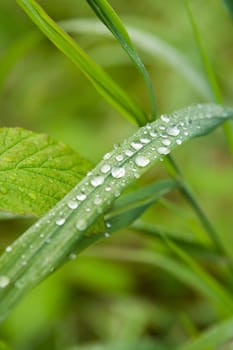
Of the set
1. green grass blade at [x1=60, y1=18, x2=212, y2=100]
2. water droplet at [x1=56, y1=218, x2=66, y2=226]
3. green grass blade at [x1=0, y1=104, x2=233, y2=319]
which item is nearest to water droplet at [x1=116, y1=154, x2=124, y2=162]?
green grass blade at [x1=0, y1=104, x2=233, y2=319]

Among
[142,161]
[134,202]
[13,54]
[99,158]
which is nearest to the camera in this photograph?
[142,161]

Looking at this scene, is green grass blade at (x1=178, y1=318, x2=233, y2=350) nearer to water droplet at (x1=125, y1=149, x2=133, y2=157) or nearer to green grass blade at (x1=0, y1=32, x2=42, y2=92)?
water droplet at (x1=125, y1=149, x2=133, y2=157)

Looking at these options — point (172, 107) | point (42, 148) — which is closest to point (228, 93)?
point (172, 107)

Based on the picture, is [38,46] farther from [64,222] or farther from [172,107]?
[64,222]

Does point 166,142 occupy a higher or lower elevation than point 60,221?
higher

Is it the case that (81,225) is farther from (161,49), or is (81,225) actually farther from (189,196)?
(161,49)

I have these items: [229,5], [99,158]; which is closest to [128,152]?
[229,5]

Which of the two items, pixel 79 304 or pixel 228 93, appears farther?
pixel 228 93
